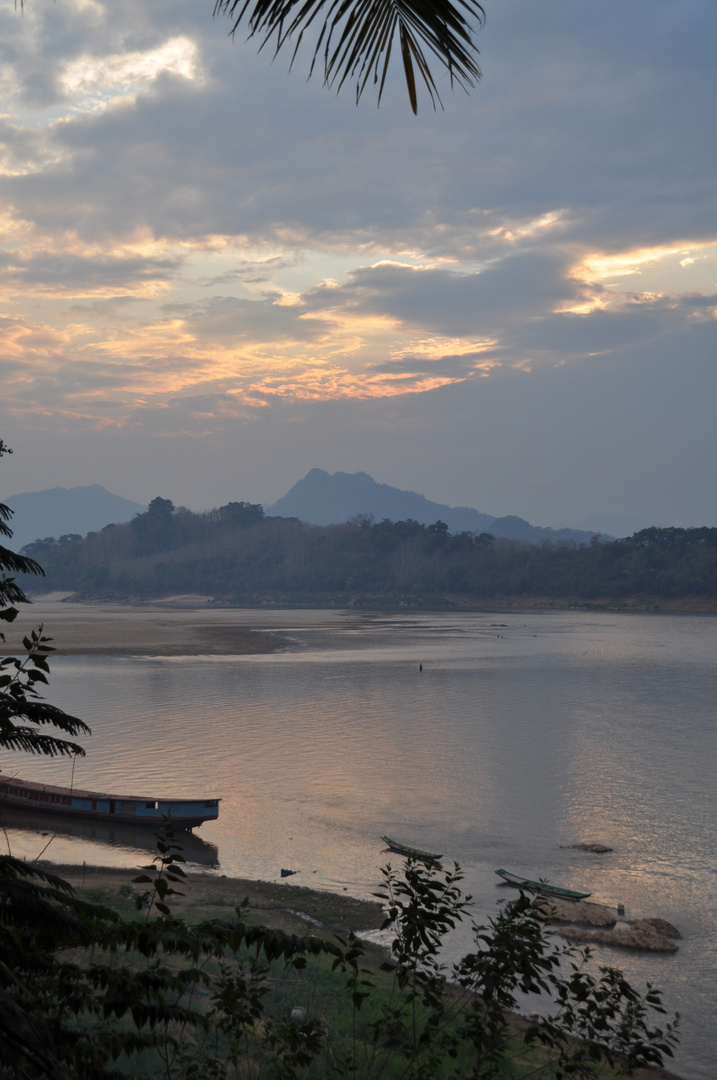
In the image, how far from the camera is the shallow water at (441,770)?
22438 millimetres

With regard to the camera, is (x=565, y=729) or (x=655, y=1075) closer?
(x=655, y=1075)

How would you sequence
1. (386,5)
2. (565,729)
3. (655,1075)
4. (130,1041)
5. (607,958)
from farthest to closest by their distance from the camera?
(565,729), (607,958), (655,1075), (130,1041), (386,5)

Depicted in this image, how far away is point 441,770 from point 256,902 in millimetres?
16079

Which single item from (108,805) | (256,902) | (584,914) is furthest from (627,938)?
(108,805)

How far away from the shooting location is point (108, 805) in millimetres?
26016

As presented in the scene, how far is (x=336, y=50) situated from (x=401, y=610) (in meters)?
166

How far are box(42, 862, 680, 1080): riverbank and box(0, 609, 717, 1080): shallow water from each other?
1309 millimetres

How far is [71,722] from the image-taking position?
6.18 meters

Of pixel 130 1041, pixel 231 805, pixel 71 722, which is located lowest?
pixel 231 805

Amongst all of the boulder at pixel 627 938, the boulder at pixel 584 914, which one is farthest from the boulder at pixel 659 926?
the boulder at pixel 584 914

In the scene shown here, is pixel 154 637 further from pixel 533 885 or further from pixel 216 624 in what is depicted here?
pixel 533 885

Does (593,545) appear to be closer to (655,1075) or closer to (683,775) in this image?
(683,775)

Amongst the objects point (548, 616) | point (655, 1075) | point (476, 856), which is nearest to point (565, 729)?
point (476, 856)

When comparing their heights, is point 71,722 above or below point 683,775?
above
